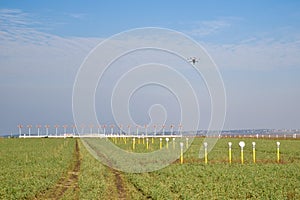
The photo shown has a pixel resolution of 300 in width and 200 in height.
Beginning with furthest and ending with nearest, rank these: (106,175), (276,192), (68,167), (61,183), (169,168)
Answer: (68,167) < (169,168) < (106,175) < (61,183) < (276,192)

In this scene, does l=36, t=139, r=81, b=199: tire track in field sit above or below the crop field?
below

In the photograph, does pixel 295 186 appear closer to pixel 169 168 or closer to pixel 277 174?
pixel 277 174

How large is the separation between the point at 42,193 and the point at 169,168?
366 inches

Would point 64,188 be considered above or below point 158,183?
below

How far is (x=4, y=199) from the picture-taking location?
17328 millimetres

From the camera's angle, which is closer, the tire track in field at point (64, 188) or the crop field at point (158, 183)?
the crop field at point (158, 183)

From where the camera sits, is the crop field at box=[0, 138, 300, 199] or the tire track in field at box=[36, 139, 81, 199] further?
the tire track in field at box=[36, 139, 81, 199]

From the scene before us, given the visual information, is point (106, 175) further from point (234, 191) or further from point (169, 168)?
point (234, 191)

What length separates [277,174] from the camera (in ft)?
78.4

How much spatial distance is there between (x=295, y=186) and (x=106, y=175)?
982cm

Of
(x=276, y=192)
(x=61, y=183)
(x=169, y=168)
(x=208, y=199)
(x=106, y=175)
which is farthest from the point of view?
(x=169, y=168)

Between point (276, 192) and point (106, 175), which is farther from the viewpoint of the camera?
point (106, 175)

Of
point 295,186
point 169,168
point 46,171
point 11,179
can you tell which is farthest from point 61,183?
point 295,186

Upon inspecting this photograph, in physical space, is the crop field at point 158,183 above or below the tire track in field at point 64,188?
above
